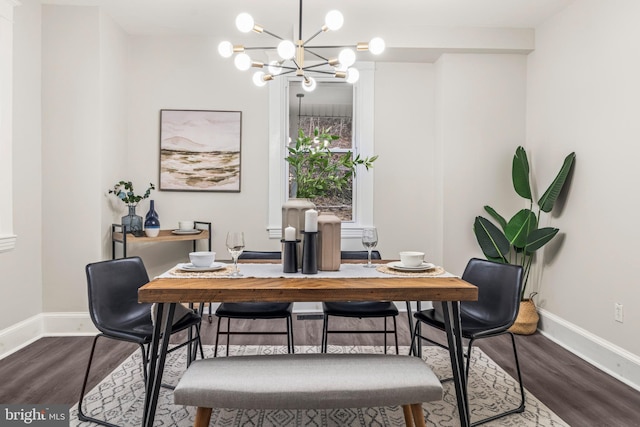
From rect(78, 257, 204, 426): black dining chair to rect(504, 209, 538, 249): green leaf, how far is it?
2.67 m

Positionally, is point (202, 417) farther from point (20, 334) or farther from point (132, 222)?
point (132, 222)

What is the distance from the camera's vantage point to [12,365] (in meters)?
2.87

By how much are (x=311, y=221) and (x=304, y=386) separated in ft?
2.59

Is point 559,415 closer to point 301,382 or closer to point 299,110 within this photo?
point 301,382

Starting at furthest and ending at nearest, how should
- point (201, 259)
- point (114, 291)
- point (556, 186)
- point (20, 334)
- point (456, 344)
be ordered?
point (556, 186) < point (20, 334) < point (114, 291) < point (201, 259) < point (456, 344)

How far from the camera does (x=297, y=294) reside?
1.85 meters

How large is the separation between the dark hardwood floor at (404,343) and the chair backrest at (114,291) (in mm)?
530

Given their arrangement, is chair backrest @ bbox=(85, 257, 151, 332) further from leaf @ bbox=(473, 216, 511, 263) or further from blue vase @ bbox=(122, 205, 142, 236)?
leaf @ bbox=(473, 216, 511, 263)

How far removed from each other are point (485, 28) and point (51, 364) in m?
4.43

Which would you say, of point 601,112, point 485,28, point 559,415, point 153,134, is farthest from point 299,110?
point 559,415

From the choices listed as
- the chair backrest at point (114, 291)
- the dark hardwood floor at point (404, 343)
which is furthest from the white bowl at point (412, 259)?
the chair backrest at point (114, 291)

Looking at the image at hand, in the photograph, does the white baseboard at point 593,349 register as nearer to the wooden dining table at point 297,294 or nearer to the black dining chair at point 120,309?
the wooden dining table at point 297,294

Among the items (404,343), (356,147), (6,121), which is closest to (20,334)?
(6,121)

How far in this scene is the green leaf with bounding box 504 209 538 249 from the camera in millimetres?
3586
